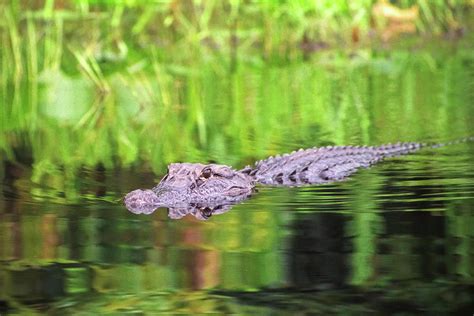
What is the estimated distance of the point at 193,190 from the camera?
6430mm

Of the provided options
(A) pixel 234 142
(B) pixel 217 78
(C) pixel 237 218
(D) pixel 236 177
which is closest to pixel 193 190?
(D) pixel 236 177

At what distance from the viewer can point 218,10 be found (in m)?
18.3

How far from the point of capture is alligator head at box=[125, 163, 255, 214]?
20.0 ft

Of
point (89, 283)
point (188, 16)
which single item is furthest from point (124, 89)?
point (89, 283)

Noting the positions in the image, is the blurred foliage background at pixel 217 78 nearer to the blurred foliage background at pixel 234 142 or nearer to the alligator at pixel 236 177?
the blurred foliage background at pixel 234 142

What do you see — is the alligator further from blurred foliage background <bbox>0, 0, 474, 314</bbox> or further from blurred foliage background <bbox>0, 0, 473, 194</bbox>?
blurred foliage background <bbox>0, 0, 473, 194</bbox>

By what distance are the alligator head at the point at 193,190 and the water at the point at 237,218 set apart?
11 cm

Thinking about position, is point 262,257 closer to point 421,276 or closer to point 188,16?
point 421,276

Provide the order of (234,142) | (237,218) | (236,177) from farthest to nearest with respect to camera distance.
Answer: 1. (234,142)
2. (236,177)
3. (237,218)

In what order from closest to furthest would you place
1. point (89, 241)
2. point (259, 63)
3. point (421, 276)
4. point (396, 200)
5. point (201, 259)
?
point (421, 276)
point (201, 259)
point (89, 241)
point (396, 200)
point (259, 63)

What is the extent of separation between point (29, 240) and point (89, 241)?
29cm

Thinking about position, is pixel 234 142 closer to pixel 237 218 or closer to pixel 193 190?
pixel 193 190

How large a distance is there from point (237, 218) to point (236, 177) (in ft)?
2.82

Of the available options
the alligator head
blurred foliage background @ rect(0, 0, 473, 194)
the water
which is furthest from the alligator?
blurred foliage background @ rect(0, 0, 473, 194)
